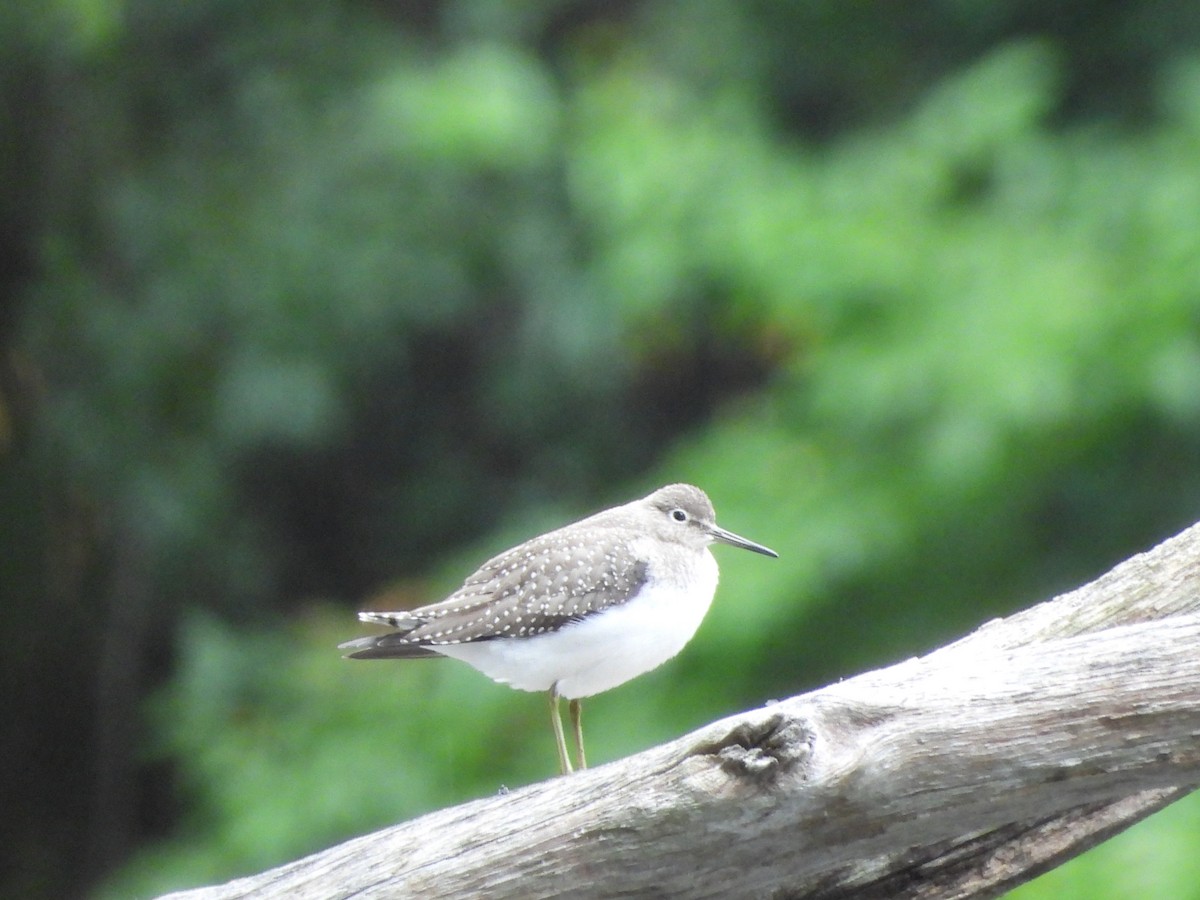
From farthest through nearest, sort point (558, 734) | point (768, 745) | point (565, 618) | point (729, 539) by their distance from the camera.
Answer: point (729, 539) → point (565, 618) → point (558, 734) → point (768, 745)

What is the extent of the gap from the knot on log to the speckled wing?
1.54 meters

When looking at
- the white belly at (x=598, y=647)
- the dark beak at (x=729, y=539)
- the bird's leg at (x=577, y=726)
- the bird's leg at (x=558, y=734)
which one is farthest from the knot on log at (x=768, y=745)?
the dark beak at (x=729, y=539)

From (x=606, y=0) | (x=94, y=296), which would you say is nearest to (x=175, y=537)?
(x=94, y=296)

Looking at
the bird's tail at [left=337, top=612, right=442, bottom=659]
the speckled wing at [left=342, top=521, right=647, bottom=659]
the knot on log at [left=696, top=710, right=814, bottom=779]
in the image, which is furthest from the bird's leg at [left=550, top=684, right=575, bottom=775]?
the knot on log at [left=696, top=710, right=814, bottom=779]

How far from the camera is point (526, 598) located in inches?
190

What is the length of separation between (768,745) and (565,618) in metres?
1.58

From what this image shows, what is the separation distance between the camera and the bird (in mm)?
4734

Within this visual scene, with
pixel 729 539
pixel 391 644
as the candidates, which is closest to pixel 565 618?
pixel 391 644

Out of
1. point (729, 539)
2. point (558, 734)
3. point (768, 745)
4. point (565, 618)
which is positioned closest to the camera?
point (768, 745)

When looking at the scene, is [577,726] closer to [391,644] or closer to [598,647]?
[598,647]

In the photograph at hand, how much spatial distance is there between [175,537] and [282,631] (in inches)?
38.7

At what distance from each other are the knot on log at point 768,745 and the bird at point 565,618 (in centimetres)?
142

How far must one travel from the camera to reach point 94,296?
34.4 ft

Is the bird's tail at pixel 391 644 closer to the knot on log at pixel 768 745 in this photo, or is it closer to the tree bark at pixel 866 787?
the tree bark at pixel 866 787
